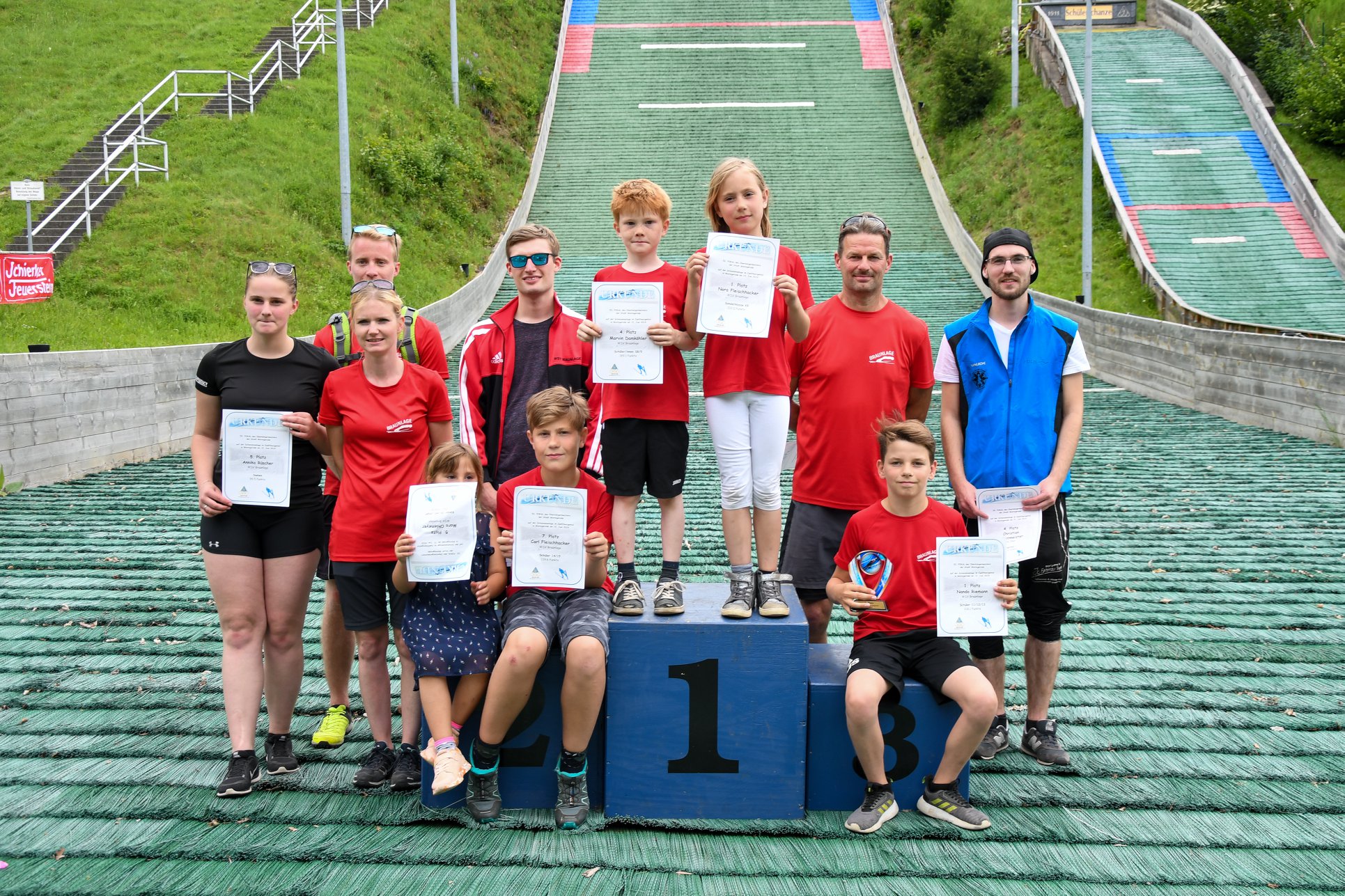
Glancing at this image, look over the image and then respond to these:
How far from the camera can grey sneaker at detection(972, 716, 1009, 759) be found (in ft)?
13.0

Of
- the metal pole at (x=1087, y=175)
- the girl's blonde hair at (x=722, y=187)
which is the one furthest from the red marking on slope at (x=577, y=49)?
the girl's blonde hair at (x=722, y=187)

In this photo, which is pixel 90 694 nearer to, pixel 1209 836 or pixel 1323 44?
pixel 1209 836

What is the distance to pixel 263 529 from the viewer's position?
3.78 meters

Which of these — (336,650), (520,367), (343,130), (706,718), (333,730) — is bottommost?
(333,730)


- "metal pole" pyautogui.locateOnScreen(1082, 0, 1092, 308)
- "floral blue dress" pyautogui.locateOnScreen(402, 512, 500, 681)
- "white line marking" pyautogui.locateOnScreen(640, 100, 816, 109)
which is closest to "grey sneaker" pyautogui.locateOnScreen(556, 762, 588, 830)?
"floral blue dress" pyautogui.locateOnScreen(402, 512, 500, 681)

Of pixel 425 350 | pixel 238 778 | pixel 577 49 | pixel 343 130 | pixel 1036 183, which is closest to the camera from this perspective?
pixel 238 778

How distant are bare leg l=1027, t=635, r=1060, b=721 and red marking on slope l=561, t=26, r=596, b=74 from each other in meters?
28.7

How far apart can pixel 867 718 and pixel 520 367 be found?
1.76 meters

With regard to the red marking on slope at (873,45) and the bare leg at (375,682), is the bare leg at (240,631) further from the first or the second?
the red marking on slope at (873,45)

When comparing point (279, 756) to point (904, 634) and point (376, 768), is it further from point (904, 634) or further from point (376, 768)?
point (904, 634)

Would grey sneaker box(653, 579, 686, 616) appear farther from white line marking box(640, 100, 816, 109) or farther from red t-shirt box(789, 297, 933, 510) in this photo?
white line marking box(640, 100, 816, 109)

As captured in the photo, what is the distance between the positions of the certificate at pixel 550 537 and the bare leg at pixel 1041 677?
167 cm

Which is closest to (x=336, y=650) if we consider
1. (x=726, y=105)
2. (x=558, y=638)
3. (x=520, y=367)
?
(x=558, y=638)

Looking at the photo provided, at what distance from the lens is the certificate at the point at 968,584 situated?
11.5 feet
